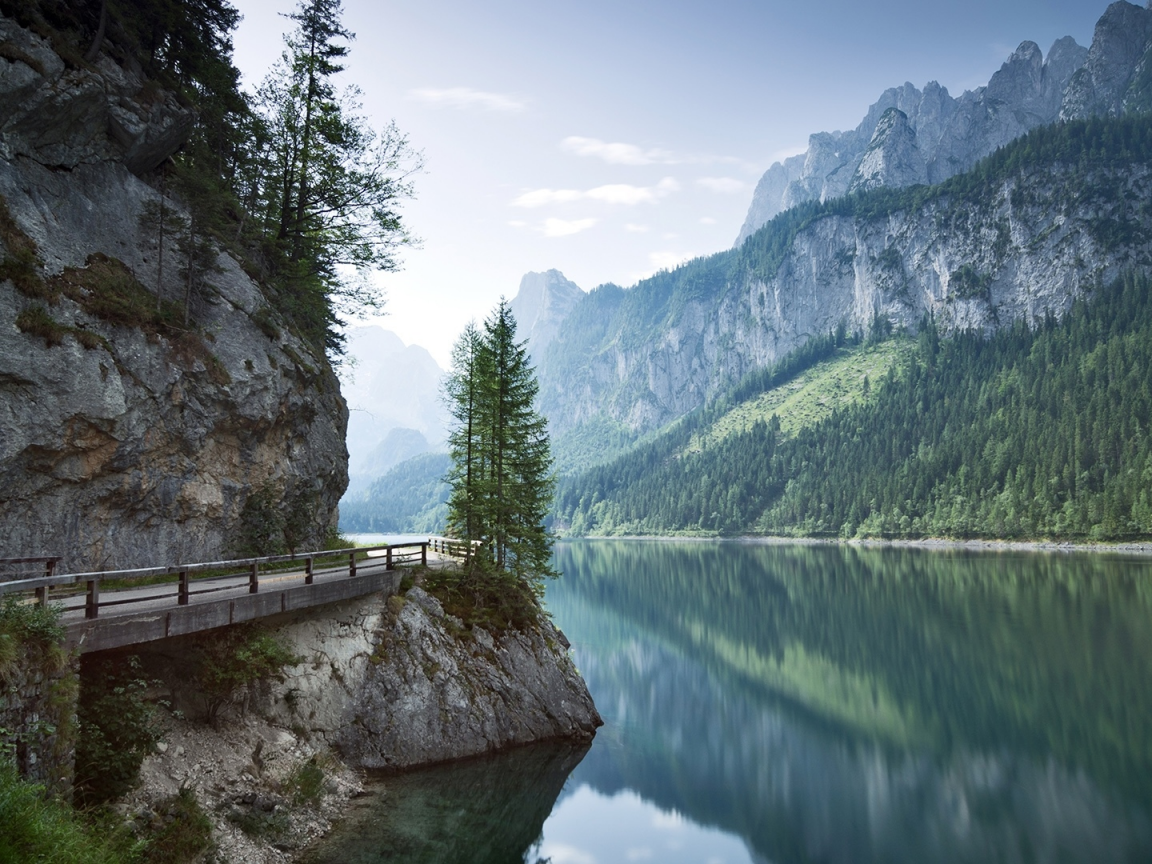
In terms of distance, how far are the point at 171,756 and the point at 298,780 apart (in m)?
3.55

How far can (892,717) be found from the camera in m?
34.1

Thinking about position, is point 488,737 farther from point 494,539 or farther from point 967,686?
point 967,686

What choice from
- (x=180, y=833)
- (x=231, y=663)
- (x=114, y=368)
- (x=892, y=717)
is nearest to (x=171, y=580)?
(x=231, y=663)

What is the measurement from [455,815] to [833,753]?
18.1 metres

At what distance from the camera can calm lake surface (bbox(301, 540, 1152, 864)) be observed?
20062mm

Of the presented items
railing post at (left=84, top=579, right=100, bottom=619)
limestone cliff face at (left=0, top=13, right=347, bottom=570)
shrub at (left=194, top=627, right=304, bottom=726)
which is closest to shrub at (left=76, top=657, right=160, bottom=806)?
railing post at (left=84, top=579, right=100, bottom=619)

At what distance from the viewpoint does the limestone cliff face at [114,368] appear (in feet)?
62.7

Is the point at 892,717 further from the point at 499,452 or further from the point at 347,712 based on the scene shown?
the point at 347,712

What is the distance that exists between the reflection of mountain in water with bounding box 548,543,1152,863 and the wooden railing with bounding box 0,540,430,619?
1225cm

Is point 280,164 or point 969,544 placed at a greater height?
point 280,164

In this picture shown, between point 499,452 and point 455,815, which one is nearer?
point 455,815

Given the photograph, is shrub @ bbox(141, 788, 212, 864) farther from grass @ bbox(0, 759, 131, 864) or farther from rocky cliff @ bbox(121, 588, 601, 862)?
grass @ bbox(0, 759, 131, 864)

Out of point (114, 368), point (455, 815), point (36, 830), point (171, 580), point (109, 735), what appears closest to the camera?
point (36, 830)

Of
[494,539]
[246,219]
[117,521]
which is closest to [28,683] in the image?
[117,521]
